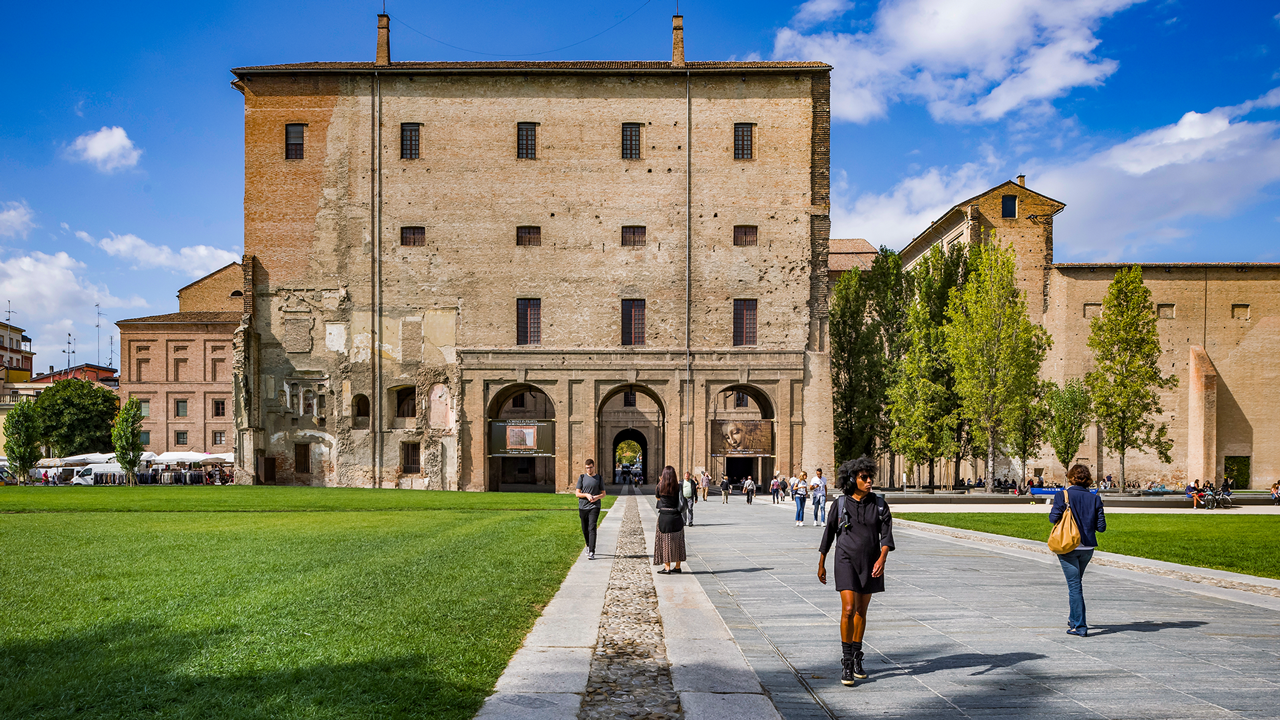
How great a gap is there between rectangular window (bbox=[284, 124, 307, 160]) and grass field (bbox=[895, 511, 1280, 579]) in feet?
109

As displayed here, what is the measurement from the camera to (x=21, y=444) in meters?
49.8

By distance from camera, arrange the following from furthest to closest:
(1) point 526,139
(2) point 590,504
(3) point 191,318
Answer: (3) point 191,318
(1) point 526,139
(2) point 590,504

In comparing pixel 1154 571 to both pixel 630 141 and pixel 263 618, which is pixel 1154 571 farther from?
pixel 630 141

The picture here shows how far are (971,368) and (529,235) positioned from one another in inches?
845

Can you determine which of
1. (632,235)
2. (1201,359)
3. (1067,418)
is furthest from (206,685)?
(1201,359)

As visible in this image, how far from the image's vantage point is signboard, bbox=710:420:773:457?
38531 millimetres

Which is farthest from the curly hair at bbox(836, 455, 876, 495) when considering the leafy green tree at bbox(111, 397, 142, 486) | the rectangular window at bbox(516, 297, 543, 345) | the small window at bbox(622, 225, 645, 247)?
the leafy green tree at bbox(111, 397, 142, 486)

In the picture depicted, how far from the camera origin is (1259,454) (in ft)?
137

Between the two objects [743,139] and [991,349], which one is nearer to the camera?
[991,349]

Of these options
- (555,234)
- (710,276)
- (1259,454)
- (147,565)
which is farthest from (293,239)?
(1259,454)

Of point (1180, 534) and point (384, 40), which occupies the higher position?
point (384, 40)

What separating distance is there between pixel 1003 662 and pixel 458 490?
34.7m

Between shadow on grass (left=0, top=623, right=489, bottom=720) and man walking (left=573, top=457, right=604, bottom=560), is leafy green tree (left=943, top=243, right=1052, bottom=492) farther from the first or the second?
shadow on grass (left=0, top=623, right=489, bottom=720)

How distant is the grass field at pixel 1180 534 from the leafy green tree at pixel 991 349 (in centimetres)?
1105
